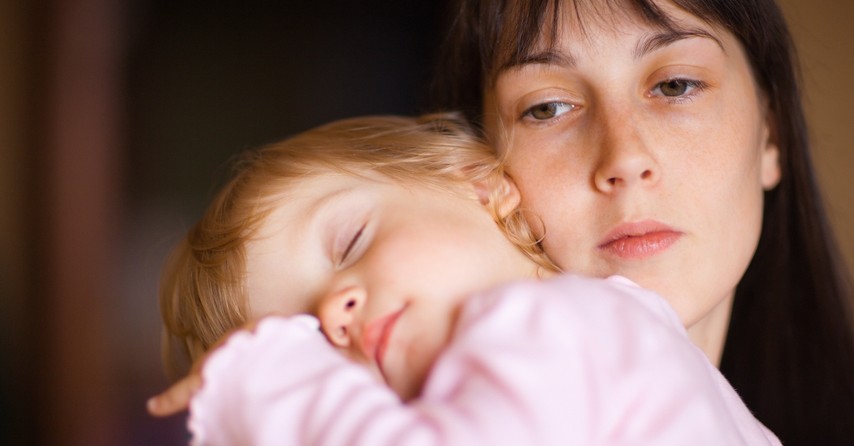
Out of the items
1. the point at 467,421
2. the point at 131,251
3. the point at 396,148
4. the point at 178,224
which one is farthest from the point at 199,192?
the point at 467,421

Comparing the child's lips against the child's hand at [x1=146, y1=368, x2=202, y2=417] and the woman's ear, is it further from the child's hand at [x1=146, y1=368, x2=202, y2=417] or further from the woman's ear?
the woman's ear

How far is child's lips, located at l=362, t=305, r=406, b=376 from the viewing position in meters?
0.88

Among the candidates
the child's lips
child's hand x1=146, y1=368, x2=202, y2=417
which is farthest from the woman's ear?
child's hand x1=146, y1=368, x2=202, y2=417

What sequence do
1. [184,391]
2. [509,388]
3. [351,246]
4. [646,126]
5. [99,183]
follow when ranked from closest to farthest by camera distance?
1. [509,388]
2. [184,391]
3. [351,246]
4. [646,126]
5. [99,183]

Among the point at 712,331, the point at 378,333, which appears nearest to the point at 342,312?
the point at 378,333

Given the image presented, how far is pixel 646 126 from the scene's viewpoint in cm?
112

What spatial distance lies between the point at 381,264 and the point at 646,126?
1.56ft

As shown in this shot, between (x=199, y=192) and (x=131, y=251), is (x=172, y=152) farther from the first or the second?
(x=131, y=251)

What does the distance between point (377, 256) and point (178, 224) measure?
1536 millimetres

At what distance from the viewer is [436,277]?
35.0 inches

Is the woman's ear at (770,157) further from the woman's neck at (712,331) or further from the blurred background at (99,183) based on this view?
the blurred background at (99,183)

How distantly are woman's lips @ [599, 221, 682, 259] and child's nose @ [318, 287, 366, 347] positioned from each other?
408mm

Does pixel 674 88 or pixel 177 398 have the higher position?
pixel 674 88

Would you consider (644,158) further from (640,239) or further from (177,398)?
(177,398)
